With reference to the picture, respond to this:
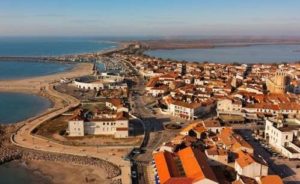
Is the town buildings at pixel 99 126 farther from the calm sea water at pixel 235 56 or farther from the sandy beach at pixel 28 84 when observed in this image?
the calm sea water at pixel 235 56

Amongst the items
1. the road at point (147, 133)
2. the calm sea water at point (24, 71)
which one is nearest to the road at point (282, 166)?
the road at point (147, 133)

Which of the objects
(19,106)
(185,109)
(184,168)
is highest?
(185,109)

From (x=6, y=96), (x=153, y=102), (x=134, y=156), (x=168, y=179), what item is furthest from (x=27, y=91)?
(x=168, y=179)

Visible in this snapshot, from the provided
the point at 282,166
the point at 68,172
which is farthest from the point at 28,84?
the point at 282,166

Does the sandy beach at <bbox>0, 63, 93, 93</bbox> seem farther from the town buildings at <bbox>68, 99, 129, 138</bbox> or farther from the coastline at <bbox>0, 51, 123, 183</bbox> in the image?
the town buildings at <bbox>68, 99, 129, 138</bbox>

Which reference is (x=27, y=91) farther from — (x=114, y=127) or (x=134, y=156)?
(x=134, y=156)

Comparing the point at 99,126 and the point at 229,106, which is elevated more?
the point at 229,106

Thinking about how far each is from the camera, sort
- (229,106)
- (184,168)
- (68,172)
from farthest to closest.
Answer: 1. (229,106)
2. (68,172)
3. (184,168)

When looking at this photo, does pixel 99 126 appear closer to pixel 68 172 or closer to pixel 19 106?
pixel 68 172
